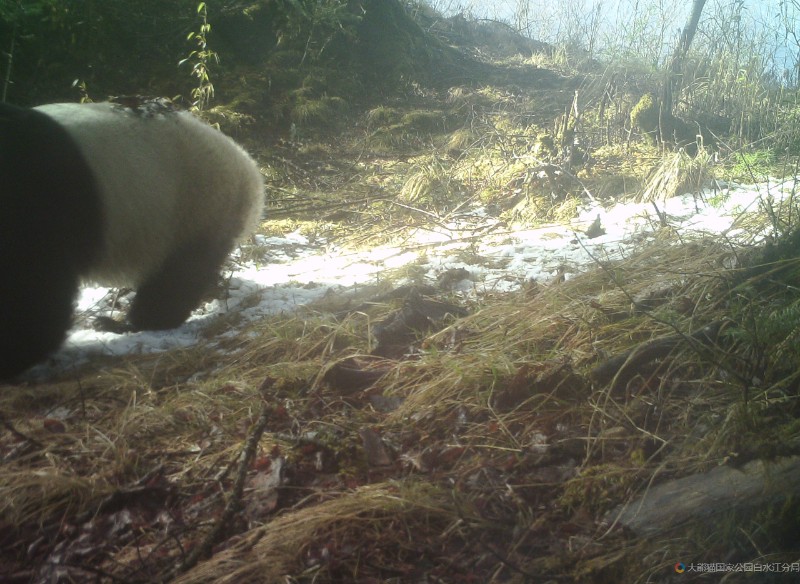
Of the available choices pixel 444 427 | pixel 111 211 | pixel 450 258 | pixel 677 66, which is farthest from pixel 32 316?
pixel 677 66

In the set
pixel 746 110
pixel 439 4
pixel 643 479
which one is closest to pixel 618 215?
pixel 746 110

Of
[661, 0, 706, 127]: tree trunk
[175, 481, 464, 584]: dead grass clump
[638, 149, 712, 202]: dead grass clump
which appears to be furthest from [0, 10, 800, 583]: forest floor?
[661, 0, 706, 127]: tree trunk

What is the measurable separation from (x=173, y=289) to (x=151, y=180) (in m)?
0.68

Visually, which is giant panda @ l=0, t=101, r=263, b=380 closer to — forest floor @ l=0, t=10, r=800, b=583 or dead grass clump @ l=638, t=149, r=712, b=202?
forest floor @ l=0, t=10, r=800, b=583

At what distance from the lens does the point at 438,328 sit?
2.87 meters

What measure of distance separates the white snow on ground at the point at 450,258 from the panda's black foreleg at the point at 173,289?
3.7 inches

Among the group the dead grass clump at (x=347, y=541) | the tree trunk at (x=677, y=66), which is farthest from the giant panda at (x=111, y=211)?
the tree trunk at (x=677, y=66)

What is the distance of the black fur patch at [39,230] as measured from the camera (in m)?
2.70

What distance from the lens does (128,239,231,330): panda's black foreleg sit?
137 inches

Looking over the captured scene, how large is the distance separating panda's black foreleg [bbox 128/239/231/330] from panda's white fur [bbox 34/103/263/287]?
0.23 ft

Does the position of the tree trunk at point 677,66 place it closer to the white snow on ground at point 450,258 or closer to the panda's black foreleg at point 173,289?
the white snow on ground at point 450,258

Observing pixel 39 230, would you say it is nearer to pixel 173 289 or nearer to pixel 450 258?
pixel 173 289

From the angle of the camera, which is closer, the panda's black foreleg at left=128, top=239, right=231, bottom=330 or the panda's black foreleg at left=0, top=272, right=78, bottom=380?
the panda's black foreleg at left=0, top=272, right=78, bottom=380

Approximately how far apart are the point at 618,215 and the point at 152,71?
4.84 meters
